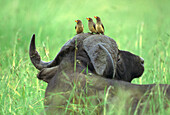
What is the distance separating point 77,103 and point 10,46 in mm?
7083

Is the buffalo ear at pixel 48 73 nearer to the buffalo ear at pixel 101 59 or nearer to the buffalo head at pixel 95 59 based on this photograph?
the buffalo head at pixel 95 59

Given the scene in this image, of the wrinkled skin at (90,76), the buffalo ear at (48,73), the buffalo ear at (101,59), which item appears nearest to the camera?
the wrinkled skin at (90,76)

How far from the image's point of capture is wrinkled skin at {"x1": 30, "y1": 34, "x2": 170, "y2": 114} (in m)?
3.55

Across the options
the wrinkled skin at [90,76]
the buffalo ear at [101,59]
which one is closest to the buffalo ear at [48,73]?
the wrinkled skin at [90,76]

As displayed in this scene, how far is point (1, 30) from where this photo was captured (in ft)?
38.4

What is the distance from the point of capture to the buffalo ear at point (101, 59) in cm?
366

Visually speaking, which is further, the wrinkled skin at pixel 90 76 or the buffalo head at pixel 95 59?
the buffalo head at pixel 95 59

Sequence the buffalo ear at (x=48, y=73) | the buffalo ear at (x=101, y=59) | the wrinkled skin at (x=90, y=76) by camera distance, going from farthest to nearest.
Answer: the buffalo ear at (x=48, y=73)
the buffalo ear at (x=101, y=59)
the wrinkled skin at (x=90, y=76)

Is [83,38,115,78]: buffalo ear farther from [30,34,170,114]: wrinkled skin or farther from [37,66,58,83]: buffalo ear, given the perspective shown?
[37,66,58,83]: buffalo ear

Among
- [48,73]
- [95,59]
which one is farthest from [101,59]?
[48,73]

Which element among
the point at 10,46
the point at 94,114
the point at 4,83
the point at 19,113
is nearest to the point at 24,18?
the point at 10,46

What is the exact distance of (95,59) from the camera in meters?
3.78

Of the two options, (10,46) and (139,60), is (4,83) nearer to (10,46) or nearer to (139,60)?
(139,60)

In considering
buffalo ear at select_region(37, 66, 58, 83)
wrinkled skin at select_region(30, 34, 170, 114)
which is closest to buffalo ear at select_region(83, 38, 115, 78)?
wrinkled skin at select_region(30, 34, 170, 114)
